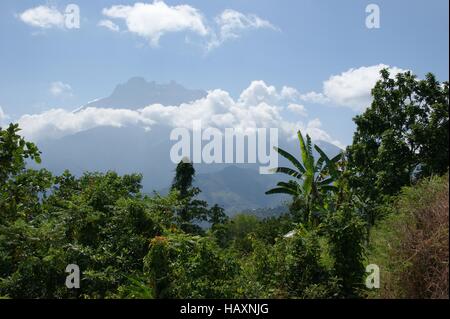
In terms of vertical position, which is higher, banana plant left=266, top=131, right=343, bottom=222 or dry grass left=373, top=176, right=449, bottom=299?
banana plant left=266, top=131, right=343, bottom=222

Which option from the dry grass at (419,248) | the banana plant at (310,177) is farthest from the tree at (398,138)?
the dry grass at (419,248)


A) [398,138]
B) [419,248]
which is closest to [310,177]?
[398,138]

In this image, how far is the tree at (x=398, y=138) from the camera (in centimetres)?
2014

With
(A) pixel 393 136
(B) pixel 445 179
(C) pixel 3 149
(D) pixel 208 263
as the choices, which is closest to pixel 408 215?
(B) pixel 445 179

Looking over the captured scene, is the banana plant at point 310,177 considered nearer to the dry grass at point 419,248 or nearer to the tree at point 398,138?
the tree at point 398,138

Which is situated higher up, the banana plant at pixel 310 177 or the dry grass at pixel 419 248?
the banana plant at pixel 310 177

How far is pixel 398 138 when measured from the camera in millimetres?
21562

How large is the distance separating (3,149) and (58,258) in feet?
11.7

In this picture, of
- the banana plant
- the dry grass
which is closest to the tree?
the banana plant

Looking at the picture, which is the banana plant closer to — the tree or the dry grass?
the tree

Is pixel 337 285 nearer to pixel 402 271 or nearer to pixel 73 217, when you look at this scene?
pixel 402 271

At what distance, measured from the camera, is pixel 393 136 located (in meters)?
21.5

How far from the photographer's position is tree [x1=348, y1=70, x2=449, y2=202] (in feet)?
66.1

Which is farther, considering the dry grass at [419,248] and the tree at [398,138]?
the tree at [398,138]
